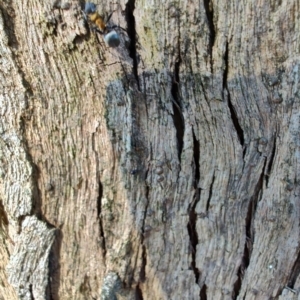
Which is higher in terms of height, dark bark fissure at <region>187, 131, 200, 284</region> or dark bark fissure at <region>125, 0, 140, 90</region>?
dark bark fissure at <region>125, 0, 140, 90</region>

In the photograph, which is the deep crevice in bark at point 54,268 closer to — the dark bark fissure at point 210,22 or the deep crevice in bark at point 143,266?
the deep crevice in bark at point 143,266

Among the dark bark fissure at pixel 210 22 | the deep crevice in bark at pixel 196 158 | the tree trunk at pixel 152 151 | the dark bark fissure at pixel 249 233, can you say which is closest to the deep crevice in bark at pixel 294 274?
Result: the tree trunk at pixel 152 151

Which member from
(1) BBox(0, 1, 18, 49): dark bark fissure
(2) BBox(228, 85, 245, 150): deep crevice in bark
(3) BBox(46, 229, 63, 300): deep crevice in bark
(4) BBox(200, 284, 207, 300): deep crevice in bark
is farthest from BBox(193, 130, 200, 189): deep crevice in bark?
(1) BBox(0, 1, 18, 49): dark bark fissure

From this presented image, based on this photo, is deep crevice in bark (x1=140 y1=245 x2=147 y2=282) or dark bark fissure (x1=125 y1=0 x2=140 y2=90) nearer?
dark bark fissure (x1=125 y1=0 x2=140 y2=90)

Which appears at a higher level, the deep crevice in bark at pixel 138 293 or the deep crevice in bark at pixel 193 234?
the deep crevice in bark at pixel 193 234

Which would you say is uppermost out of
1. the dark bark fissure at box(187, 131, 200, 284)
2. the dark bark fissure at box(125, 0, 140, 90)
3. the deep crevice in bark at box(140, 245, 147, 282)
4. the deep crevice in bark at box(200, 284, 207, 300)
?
the dark bark fissure at box(125, 0, 140, 90)

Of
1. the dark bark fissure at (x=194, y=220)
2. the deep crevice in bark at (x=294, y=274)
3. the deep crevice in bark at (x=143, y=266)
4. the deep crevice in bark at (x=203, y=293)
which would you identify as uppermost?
the dark bark fissure at (x=194, y=220)

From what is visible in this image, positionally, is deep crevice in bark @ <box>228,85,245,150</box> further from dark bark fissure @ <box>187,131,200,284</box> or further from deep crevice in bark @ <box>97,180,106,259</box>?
deep crevice in bark @ <box>97,180,106,259</box>

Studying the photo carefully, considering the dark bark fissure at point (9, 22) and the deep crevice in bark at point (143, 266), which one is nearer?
the dark bark fissure at point (9, 22)

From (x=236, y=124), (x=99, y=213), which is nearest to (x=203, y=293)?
(x=99, y=213)

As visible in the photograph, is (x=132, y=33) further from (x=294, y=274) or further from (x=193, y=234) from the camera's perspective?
(x=294, y=274)
